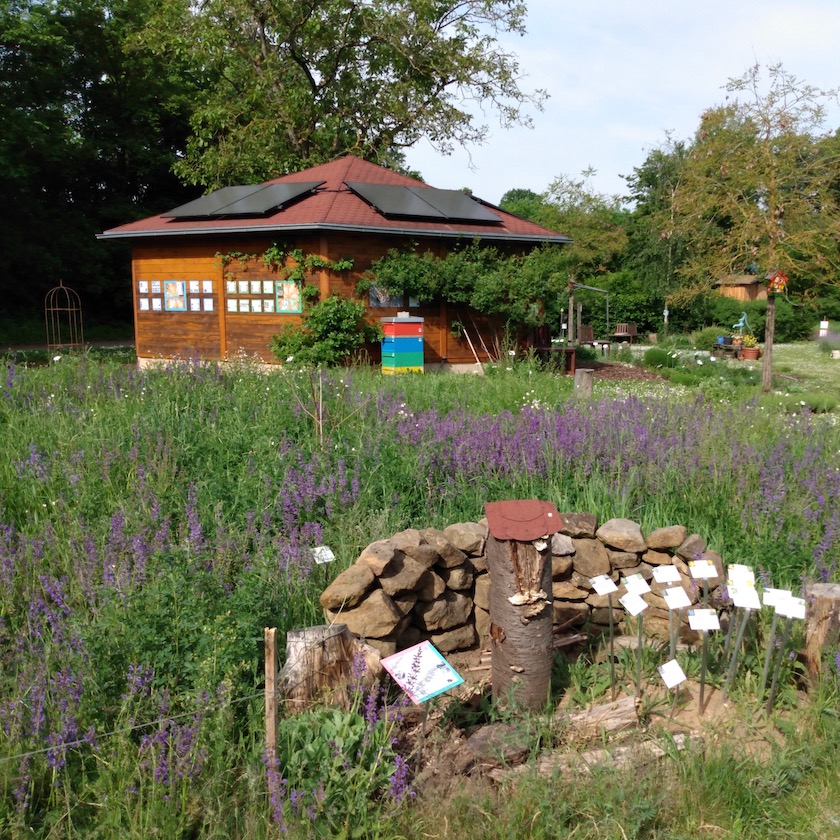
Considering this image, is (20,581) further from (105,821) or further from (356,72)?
(356,72)

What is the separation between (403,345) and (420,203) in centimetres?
423

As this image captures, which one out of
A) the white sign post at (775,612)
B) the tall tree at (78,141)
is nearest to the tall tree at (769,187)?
the white sign post at (775,612)

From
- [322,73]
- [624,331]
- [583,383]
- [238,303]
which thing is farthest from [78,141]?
[583,383]

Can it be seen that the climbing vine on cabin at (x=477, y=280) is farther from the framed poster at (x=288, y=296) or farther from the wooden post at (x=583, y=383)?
the wooden post at (x=583, y=383)

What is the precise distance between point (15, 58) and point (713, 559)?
32.7 metres

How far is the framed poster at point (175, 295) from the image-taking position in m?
19.3

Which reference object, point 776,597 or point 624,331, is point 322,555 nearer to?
point 776,597

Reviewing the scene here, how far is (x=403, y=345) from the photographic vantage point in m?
15.8

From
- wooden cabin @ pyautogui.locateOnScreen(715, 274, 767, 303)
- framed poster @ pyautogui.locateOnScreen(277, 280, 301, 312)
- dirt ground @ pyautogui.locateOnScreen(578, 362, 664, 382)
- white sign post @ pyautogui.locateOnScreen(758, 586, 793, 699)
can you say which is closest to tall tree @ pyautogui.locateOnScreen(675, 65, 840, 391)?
dirt ground @ pyautogui.locateOnScreen(578, 362, 664, 382)

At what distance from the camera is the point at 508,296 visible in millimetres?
17938

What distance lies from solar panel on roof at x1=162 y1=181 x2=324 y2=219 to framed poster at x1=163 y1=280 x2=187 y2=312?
151cm

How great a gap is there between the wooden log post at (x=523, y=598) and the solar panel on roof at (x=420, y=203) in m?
14.5

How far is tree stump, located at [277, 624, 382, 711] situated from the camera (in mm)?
3439

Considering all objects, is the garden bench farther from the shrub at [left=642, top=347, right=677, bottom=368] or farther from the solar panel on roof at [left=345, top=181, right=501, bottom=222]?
the solar panel on roof at [left=345, top=181, right=501, bottom=222]
